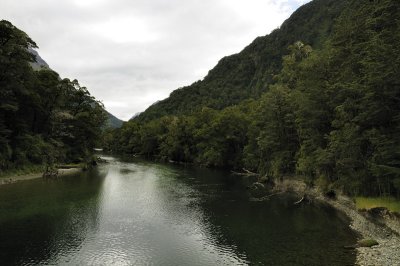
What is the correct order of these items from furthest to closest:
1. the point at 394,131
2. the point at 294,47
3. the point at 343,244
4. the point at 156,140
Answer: the point at 156,140, the point at 294,47, the point at 394,131, the point at 343,244

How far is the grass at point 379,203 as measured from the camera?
32.6 metres

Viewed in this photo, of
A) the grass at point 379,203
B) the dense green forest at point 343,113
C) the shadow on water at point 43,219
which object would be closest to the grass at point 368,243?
the grass at point 379,203

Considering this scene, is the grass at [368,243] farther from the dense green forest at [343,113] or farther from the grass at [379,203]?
the dense green forest at [343,113]

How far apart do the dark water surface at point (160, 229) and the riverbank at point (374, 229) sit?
3.75ft

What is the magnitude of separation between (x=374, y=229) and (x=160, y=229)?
20372 mm

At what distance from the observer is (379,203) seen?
34750 millimetres

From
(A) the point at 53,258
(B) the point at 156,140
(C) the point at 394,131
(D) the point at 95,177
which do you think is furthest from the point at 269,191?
(B) the point at 156,140

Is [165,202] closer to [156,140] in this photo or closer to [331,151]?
[331,151]

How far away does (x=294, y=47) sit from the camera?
7925cm

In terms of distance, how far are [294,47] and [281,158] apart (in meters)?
29.9

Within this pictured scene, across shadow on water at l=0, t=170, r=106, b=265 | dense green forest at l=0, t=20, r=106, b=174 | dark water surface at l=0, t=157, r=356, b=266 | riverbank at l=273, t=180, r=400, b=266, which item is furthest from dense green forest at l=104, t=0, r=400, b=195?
dense green forest at l=0, t=20, r=106, b=174

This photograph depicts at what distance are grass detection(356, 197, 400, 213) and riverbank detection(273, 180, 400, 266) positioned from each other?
1.60 feet

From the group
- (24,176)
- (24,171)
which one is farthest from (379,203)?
(24,171)

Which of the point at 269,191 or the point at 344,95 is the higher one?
the point at 344,95
